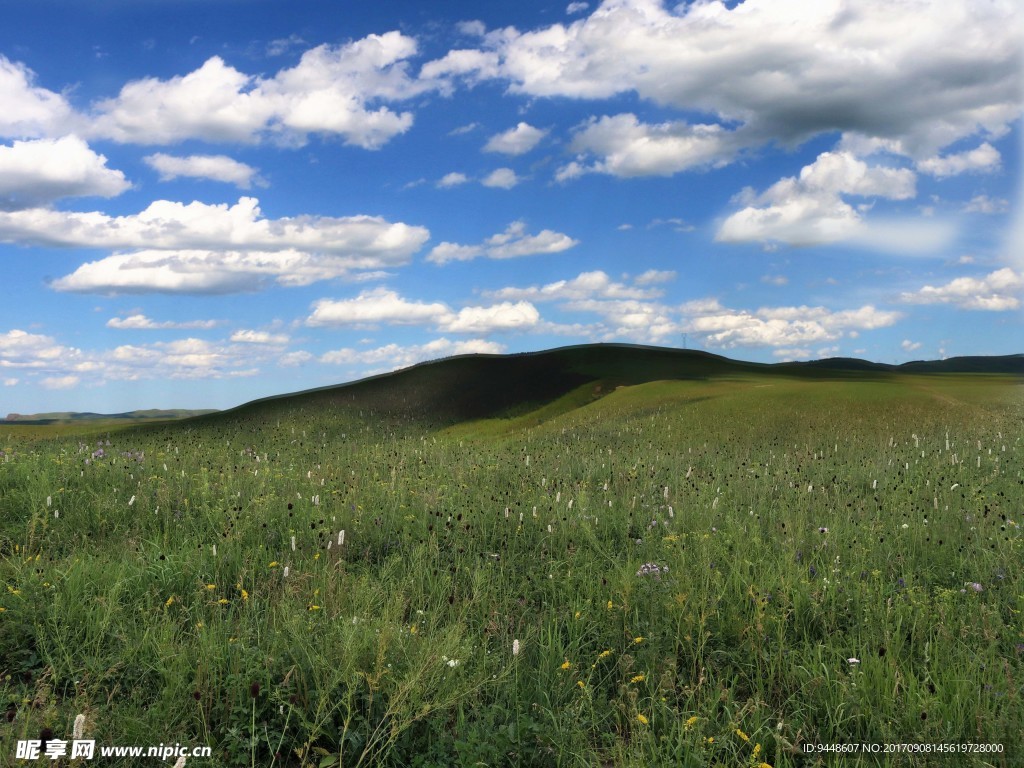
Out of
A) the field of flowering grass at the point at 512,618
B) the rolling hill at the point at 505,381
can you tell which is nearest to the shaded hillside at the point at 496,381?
the rolling hill at the point at 505,381

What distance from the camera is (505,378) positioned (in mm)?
42469

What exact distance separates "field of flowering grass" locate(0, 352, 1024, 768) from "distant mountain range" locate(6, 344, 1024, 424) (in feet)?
78.8

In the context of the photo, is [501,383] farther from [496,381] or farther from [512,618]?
[512,618]

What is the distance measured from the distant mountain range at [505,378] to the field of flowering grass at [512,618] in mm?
24029

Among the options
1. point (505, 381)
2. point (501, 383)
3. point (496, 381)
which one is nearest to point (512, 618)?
point (501, 383)

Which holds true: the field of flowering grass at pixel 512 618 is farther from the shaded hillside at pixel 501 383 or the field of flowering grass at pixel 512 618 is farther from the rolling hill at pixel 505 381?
the rolling hill at pixel 505 381

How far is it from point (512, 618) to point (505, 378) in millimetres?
36770

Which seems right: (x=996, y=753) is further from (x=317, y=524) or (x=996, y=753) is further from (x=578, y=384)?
(x=578, y=384)

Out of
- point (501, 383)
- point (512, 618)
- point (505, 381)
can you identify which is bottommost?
point (512, 618)

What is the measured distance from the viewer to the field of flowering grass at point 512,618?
162 inches

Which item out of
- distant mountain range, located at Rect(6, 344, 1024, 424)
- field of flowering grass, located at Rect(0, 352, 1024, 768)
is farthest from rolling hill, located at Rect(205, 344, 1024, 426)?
field of flowering grass, located at Rect(0, 352, 1024, 768)

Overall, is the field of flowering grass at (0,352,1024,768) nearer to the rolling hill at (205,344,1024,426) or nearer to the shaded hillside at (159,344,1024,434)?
the shaded hillside at (159,344,1024,434)

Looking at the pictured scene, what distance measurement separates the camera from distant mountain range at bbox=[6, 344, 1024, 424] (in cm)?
3544

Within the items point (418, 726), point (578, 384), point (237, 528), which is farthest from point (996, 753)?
point (578, 384)
